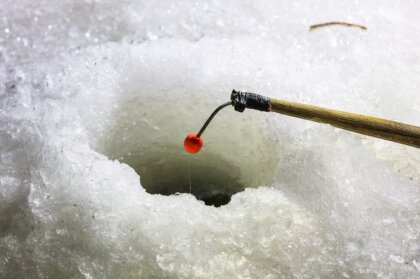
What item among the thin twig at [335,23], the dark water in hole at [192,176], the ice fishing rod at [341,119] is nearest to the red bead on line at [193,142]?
the ice fishing rod at [341,119]

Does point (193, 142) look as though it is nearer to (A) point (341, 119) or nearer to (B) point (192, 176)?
(A) point (341, 119)

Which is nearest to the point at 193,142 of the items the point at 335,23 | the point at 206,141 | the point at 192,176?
the point at 206,141

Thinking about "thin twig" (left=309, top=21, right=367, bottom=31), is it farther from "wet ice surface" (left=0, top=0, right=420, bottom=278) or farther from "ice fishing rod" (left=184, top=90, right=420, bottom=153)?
"ice fishing rod" (left=184, top=90, right=420, bottom=153)

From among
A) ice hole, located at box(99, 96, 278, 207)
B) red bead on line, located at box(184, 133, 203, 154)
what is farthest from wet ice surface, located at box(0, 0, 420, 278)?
red bead on line, located at box(184, 133, 203, 154)

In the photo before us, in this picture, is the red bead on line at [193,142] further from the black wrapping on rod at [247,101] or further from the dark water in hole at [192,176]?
the dark water in hole at [192,176]

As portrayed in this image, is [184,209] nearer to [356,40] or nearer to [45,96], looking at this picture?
[45,96]

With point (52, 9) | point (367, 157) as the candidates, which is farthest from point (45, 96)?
point (367, 157)

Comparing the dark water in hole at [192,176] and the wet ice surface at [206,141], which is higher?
the wet ice surface at [206,141]

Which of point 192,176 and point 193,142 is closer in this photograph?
point 193,142
